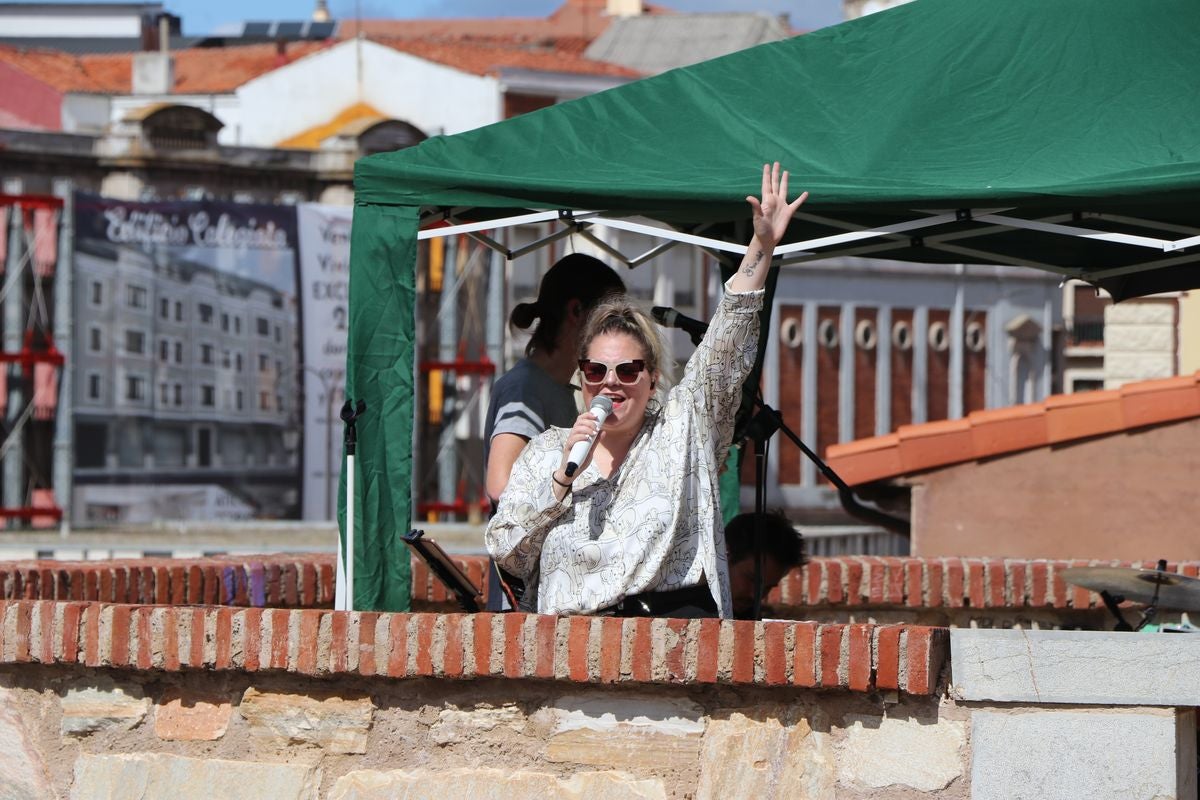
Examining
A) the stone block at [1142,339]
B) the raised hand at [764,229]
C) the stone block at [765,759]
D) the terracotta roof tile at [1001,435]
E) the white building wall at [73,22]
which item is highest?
the white building wall at [73,22]

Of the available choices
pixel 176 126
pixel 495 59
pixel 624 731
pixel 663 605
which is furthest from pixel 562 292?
pixel 495 59

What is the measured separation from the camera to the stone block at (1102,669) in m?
4.91

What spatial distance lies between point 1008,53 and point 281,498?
2667cm

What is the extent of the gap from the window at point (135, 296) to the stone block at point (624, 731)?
89.6 feet

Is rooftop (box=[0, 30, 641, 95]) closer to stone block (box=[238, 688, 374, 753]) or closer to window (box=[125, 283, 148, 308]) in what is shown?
window (box=[125, 283, 148, 308])

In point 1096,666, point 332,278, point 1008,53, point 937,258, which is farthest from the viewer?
point 332,278

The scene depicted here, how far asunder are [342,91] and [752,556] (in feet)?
116

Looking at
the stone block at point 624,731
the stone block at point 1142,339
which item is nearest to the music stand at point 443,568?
the stone block at point 624,731

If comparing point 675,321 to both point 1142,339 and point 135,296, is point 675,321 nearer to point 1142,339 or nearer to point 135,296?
point 1142,339

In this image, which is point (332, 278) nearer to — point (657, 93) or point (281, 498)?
point (281, 498)

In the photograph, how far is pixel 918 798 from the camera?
500cm

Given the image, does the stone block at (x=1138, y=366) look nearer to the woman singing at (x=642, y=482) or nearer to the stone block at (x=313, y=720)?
the woman singing at (x=642, y=482)

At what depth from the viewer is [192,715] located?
218 inches

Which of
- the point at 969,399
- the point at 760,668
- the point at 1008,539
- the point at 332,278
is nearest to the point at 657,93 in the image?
the point at 760,668
